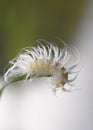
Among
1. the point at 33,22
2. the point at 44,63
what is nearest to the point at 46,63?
the point at 44,63

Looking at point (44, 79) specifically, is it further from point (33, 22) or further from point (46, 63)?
point (33, 22)

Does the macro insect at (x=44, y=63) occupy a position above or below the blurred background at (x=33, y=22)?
below

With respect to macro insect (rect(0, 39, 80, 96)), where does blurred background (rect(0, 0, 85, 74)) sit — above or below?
above

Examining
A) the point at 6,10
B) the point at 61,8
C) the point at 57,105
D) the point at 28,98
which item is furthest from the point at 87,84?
the point at 6,10

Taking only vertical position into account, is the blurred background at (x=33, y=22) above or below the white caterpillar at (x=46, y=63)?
above

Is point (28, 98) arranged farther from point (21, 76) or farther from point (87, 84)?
point (87, 84)
